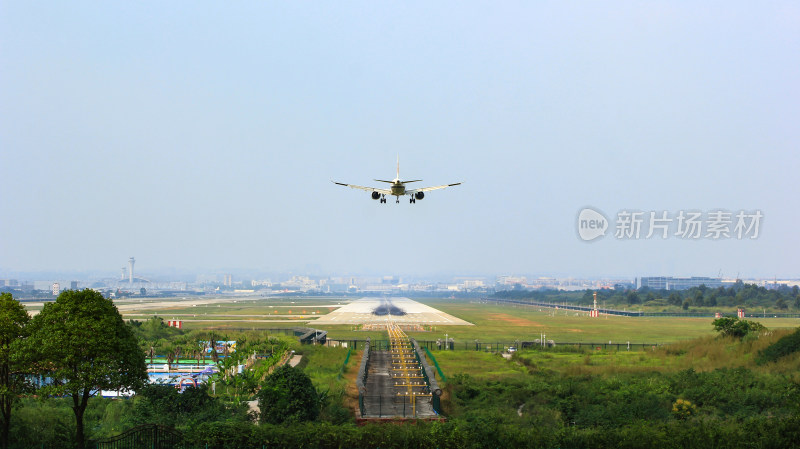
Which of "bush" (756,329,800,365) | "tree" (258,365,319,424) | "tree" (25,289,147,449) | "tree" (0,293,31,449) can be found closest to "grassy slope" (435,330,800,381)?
"bush" (756,329,800,365)

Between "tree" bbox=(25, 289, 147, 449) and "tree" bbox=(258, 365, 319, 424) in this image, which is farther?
"tree" bbox=(258, 365, 319, 424)

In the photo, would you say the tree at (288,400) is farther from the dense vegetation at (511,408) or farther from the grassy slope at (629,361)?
the grassy slope at (629,361)

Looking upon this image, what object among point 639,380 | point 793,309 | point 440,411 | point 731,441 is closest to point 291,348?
point 440,411

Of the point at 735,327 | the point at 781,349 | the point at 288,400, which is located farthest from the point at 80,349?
the point at 735,327

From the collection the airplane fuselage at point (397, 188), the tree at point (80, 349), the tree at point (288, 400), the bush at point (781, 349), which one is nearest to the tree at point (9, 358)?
the tree at point (80, 349)

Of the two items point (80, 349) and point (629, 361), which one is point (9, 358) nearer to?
point (80, 349)

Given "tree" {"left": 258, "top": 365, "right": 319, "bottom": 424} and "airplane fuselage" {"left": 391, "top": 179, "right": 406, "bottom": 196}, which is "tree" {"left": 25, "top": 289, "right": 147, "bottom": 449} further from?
"airplane fuselage" {"left": 391, "top": 179, "right": 406, "bottom": 196}
